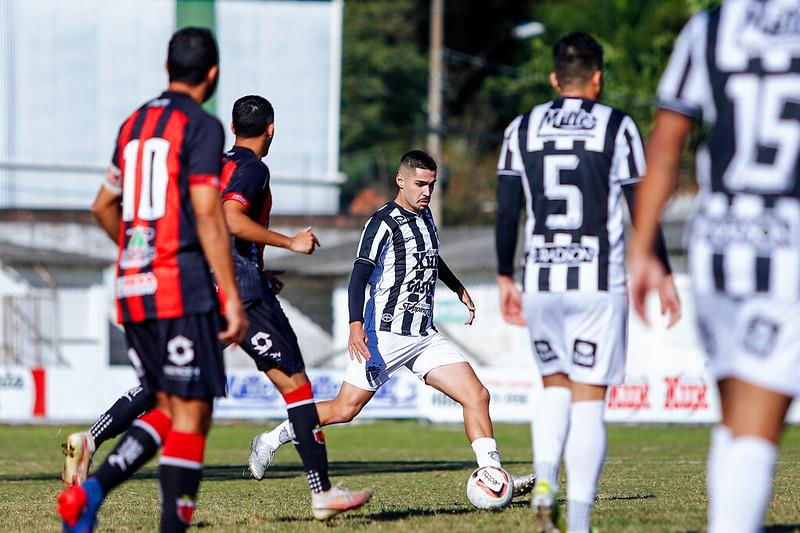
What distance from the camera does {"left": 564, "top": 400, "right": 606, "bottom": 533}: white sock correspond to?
6.12m

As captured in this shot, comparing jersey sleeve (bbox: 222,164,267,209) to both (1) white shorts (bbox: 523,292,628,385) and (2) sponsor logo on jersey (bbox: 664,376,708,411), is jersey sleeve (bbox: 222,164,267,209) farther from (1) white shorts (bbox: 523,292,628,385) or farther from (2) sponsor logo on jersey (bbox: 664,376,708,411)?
(2) sponsor logo on jersey (bbox: 664,376,708,411)

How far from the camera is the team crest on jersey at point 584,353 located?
246 inches

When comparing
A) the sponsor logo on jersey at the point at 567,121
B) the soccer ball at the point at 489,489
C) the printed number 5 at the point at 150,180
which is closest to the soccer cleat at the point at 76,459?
the soccer ball at the point at 489,489

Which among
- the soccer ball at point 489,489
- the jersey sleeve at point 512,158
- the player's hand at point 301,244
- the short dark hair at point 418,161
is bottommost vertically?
the soccer ball at point 489,489

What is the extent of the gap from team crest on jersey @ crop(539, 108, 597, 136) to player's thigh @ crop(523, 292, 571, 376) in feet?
2.51

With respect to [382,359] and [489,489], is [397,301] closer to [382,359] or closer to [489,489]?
[382,359]

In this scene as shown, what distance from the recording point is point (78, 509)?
228 inches

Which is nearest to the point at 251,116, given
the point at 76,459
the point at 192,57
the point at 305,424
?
the point at 305,424

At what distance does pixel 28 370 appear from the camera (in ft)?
76.8

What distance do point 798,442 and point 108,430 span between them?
38.4 feet

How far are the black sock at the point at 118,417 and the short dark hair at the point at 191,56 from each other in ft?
11.1

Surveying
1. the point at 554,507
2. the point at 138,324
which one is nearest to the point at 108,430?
the point at 138,324

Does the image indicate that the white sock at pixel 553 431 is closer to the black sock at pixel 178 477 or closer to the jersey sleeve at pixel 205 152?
the black sock at pixel 178 477

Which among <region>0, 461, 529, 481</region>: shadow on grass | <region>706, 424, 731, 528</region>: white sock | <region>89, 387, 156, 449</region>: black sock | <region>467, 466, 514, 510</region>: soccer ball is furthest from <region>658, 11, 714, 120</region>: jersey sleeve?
<region>0, 461, 529, 481</region>: shadow on grass
